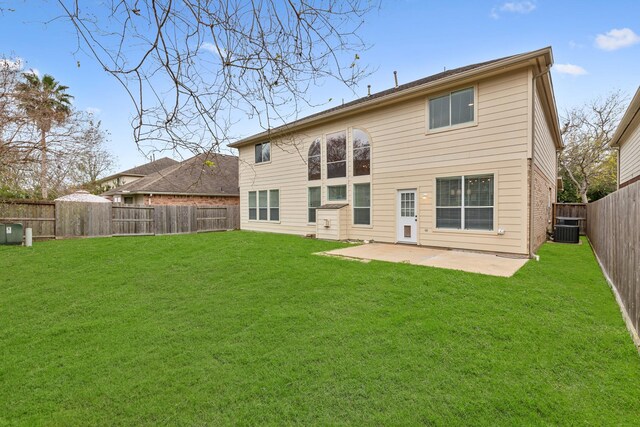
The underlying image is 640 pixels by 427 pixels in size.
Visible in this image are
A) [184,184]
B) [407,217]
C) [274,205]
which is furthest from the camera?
[184,184]

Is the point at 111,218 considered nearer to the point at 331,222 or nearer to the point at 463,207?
the point at 331,222

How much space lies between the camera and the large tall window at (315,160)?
12484 mm

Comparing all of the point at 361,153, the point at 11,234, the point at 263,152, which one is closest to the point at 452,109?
the point at 361,153

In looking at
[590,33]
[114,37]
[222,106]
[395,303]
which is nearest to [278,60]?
[222,106]

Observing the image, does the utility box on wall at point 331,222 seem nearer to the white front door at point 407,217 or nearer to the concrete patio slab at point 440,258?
the concrete patio slab at point 440,258

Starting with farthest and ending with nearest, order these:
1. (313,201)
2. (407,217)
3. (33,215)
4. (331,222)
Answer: (313,201)
(33,215)
(331,222)
(407,217)

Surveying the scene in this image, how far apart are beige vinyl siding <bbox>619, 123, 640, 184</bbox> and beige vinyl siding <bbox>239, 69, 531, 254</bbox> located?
17.9ft

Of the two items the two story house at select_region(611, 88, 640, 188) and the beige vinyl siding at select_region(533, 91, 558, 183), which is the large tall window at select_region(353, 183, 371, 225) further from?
the two story house at select_region(611, 88, 640, 188)

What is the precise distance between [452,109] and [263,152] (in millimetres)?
8917

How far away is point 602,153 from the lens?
21.2m

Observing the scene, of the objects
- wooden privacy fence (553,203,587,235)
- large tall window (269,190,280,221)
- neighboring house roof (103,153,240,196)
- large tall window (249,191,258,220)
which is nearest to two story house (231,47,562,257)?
large tall window (269,190,280,221)

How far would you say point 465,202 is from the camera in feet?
27.9

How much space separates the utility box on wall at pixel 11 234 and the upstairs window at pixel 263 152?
9158 mm

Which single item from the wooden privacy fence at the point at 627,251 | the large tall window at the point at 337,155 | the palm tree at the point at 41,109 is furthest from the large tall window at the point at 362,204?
the palm tree at the point at 41,109
